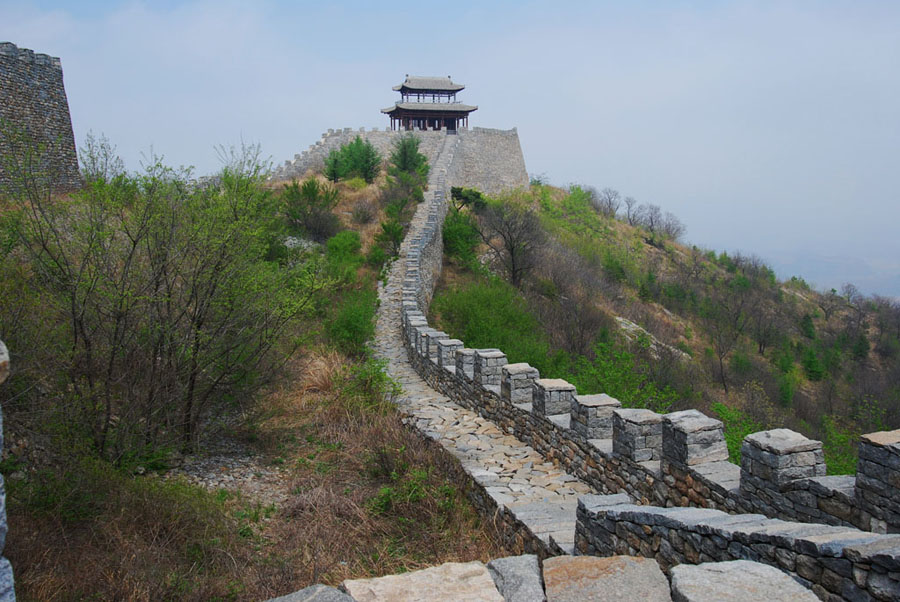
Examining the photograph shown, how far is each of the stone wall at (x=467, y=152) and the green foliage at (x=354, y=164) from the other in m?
4.38

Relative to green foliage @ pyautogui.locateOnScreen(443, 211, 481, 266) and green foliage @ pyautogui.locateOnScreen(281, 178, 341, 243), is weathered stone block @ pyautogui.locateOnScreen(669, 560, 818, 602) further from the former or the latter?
green foliage @ pyautogui.locateOnScreen(443, 211, 481, 266)

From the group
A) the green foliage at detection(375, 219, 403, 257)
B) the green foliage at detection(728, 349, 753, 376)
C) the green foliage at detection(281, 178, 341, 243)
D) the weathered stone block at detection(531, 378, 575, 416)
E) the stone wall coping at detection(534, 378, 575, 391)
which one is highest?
the green foliage at detection(281, 178, 341, 243)

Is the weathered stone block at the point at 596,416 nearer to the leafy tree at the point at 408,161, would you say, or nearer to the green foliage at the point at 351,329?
the green foliage at the point at 351,329

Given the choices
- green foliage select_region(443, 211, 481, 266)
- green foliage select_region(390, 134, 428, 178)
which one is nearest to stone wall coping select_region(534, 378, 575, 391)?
green foliage select_region(443, 211, 481, 266)

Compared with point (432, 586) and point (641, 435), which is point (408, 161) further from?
point (432, 586)

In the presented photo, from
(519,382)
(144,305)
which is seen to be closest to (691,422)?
(519,382)

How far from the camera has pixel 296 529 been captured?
570 centimetres

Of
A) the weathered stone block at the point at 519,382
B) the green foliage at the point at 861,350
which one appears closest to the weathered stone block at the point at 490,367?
the weathered stone block at the point at 519,382

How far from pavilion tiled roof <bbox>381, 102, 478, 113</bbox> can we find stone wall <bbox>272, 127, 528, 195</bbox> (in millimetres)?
4915

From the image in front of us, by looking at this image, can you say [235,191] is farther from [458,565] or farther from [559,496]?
[458,565]

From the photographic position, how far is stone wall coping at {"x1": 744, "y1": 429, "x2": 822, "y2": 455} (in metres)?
4.19

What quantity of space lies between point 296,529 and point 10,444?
9.20 ft

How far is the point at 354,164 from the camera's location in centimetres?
2995

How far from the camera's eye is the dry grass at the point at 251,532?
4.32 meters
